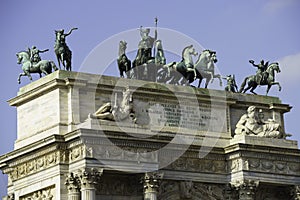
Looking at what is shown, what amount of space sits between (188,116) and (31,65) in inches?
269

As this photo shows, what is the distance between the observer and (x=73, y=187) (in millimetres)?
46688

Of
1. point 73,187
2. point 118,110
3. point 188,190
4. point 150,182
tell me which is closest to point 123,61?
point 118,110

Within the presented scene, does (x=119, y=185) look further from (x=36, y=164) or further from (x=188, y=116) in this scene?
(x=188, y=116)

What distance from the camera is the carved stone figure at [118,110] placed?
47.3 m

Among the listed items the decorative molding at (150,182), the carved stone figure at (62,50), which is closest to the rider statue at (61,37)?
the carved stone figure at (62,50)

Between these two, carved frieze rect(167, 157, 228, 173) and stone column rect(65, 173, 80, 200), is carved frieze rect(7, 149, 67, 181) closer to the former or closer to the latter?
stone column rect(65, 173, 80, 200)

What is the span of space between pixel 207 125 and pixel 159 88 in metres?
2.72

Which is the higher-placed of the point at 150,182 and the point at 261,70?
the point at 261,70

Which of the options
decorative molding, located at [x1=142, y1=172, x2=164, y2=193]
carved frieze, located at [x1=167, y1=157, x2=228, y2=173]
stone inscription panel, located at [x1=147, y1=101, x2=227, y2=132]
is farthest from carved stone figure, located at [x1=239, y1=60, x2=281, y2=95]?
decorative molding, located at [x1=142, y1=172, x2=164, y2=193]

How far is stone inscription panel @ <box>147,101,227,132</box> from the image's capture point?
163 ft

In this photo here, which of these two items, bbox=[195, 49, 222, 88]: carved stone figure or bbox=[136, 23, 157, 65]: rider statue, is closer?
bbox=[136, 23, 157, 65]: rider statue

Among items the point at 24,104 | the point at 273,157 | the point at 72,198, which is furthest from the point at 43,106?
the point at 273,157

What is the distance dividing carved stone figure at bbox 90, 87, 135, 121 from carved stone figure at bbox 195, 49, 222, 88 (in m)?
4.29

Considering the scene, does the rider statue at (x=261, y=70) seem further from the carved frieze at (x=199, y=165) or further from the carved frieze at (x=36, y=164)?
the carved frieze at (x=36, y=164)
